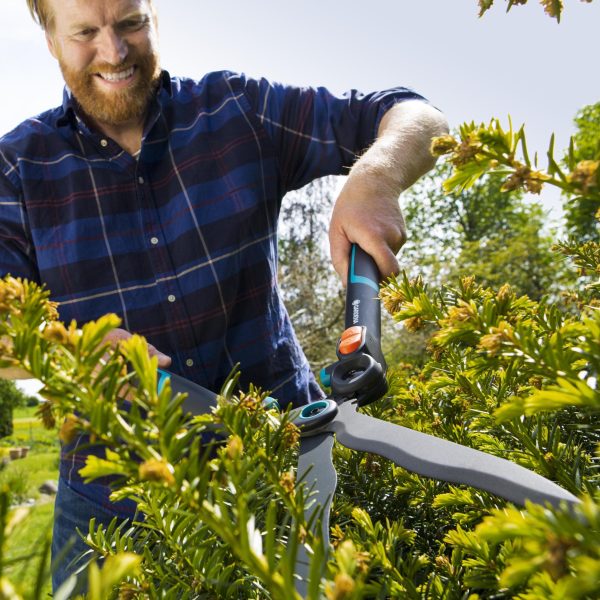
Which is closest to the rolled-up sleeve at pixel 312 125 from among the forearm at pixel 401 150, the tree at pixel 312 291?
the forearm at pixel 401 150

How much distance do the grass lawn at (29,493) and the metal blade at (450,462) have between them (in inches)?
16.2

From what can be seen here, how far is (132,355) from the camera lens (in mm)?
483

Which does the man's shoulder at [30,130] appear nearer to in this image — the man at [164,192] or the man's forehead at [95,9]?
the man at [164,192]

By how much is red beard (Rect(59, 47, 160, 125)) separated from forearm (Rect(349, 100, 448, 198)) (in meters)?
1.25

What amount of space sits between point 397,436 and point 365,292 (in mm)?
634

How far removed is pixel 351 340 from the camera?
129 centimetres

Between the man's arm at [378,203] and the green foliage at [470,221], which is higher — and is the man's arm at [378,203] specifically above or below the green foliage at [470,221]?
above

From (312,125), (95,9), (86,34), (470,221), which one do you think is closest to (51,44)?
(86,34)

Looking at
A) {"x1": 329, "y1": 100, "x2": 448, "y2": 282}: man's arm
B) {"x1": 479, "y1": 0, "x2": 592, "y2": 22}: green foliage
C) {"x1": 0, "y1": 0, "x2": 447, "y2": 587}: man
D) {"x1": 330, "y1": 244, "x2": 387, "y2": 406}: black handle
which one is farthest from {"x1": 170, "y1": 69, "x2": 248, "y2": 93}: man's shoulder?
{"x1": 479, "y1": 0, "x2": 592, "y2": 22}: green foliage

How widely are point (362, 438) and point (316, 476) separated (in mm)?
95

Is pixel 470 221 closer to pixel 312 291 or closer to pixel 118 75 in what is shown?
pixel 312 291

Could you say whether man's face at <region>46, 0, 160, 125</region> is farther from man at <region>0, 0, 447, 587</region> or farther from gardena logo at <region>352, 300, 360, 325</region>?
gardena logo at <region>352, 300, 360, 325</region>

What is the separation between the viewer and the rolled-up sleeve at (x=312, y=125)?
2.71m

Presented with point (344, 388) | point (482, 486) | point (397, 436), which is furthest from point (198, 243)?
point (482, 486)
